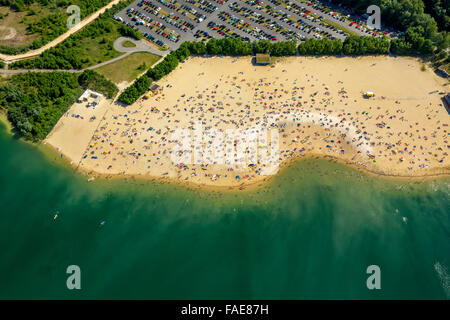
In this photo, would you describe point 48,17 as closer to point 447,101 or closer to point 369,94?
point 369,94

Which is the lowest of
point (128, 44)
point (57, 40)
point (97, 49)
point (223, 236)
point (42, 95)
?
point (223, 236)

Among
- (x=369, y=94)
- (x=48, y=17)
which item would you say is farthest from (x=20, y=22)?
(x=369, y=94)

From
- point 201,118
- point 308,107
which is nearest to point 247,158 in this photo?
point 201,118

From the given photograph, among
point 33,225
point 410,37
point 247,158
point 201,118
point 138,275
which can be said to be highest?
point 410,37

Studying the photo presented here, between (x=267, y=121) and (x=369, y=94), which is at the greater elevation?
(x=369, y=94)

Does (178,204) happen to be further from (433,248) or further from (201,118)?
(433,248)

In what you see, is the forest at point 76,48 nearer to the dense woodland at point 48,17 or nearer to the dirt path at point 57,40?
the dirt path at point 57,40

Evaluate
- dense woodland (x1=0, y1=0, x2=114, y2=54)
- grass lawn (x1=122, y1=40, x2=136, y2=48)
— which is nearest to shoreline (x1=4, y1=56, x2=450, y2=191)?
grass lawn (x1=122, y1=40, x2=136, y2=48)
